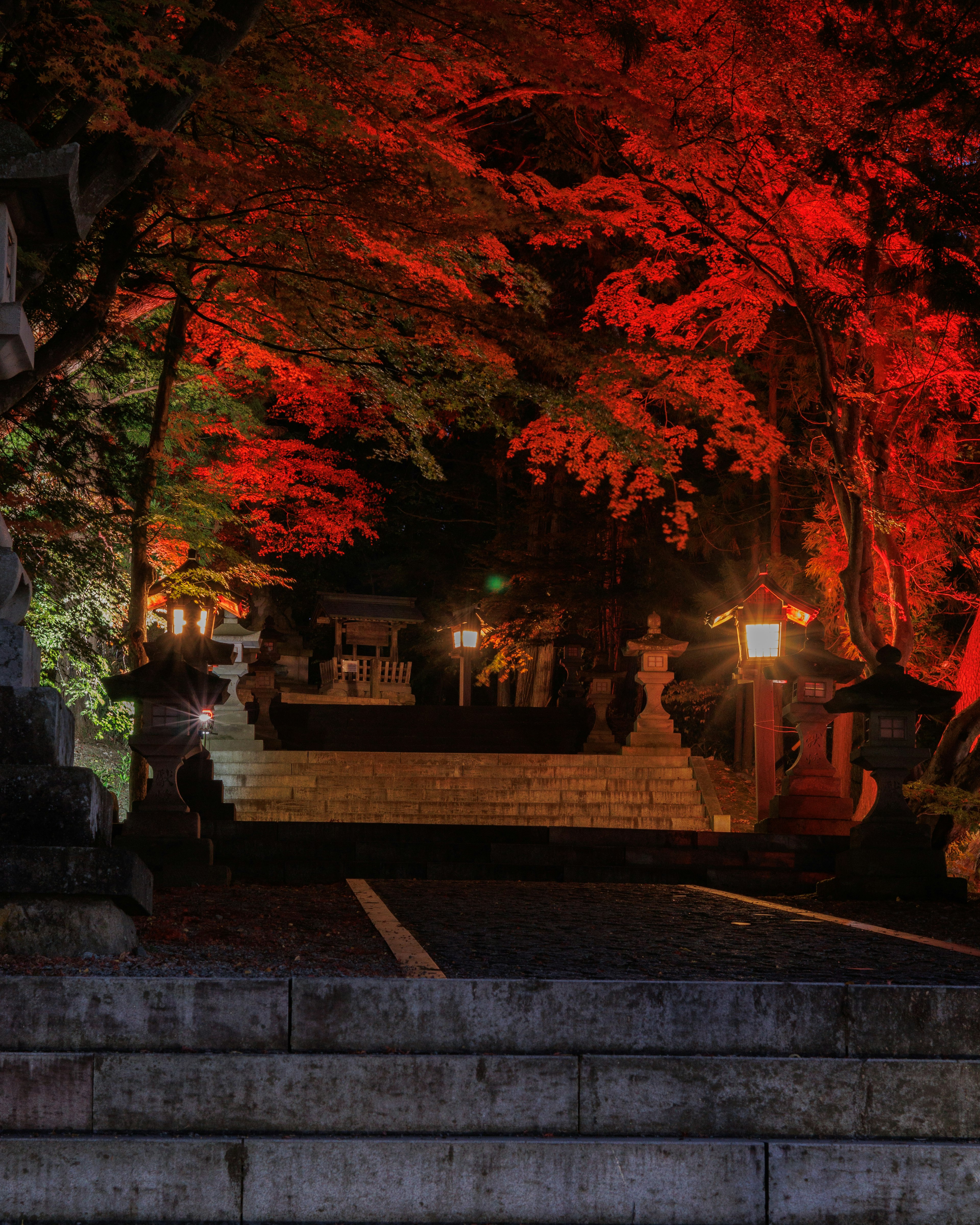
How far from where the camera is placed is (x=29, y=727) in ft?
15.1

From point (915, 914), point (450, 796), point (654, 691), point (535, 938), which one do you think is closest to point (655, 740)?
point (654, 691)

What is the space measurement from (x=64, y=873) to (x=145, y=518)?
9191 mm

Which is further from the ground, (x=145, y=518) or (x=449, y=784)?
(x=145, y=518)

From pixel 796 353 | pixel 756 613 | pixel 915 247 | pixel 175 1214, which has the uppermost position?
pixel 796 353

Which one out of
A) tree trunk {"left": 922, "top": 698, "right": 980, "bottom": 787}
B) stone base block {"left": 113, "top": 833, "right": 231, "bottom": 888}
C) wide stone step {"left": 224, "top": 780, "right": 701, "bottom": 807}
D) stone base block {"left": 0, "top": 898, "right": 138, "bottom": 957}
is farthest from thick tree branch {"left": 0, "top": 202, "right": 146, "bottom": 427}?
tree trunk {"left": 922, "top": 698, "right": 980, "bottom": 787}

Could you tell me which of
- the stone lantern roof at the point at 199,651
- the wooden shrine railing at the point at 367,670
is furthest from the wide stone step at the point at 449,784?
the wooden shrine railing at the point at 367,670

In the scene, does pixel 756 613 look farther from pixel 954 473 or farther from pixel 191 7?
pixel 191 7

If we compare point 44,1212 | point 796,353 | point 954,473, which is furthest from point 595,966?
point 796,353

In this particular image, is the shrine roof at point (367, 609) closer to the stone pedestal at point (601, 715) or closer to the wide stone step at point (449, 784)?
the stone pedestal at point (601, 715)

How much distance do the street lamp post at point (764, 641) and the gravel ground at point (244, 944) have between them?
Answer: 690 cm

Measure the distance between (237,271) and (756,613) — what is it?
23.0 feet

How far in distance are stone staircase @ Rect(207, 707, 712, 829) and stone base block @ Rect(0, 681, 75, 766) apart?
1081 centimetres

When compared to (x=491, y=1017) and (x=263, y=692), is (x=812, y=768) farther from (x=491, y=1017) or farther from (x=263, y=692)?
(x=263, y=692)

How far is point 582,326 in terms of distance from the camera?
14.2 meters
